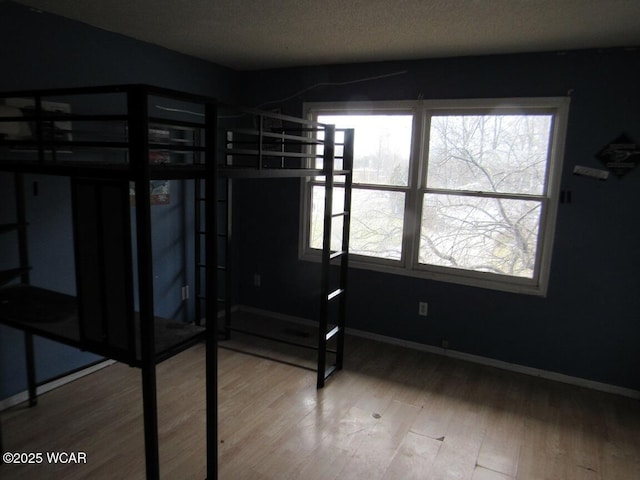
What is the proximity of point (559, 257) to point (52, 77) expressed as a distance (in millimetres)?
3673

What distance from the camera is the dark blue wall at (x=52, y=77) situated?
2.51m

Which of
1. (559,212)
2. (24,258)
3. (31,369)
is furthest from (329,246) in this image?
(31,369)

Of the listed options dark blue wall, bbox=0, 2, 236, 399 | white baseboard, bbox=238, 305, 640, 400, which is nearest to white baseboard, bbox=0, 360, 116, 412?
dark blue wall, bbox=0, 2, 236, 399

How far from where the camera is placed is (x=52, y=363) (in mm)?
2893

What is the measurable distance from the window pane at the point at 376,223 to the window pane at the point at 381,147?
13cm

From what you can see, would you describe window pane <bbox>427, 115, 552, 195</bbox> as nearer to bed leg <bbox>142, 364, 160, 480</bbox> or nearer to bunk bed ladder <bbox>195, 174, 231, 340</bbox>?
bunk bed ladder <bbox>195, 174, 231, 340</bbox>

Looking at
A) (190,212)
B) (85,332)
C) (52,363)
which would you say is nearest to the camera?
(85,332)

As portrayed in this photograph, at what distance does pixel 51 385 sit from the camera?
288 cm

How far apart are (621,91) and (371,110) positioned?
1.80 meters

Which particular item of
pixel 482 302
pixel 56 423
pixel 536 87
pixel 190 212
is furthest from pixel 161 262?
pixel 536 87

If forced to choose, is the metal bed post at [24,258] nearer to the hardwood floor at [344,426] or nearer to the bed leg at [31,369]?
the bed leg at [31,369]

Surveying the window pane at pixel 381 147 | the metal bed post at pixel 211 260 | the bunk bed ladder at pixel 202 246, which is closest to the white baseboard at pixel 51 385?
the bunk bed ladder at pixel 202 246

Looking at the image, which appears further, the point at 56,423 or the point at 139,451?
the point at 56,423

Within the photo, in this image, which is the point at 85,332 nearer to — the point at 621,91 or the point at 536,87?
the point at 536,87
